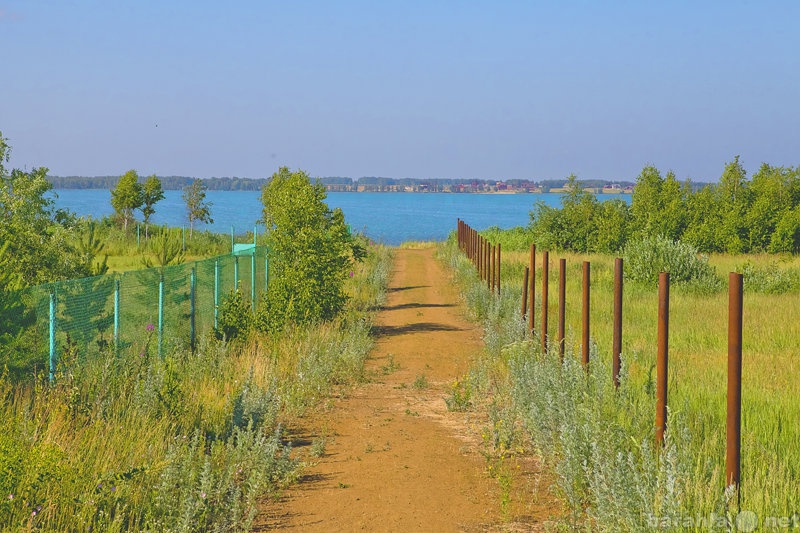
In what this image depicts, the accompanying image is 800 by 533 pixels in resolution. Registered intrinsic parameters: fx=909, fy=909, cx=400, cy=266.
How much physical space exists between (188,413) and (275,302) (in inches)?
306

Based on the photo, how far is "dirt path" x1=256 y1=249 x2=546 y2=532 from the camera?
7.01m

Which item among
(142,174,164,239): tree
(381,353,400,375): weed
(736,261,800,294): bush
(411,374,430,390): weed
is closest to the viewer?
(411,374,430,390): weed

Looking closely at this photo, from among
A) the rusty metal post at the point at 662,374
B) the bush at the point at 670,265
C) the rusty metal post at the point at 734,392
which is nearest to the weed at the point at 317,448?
the rusty metal post at the point at 662,374

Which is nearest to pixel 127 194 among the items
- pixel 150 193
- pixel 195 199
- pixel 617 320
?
pixel 150 193

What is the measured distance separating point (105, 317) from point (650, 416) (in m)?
7.08

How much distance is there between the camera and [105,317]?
1154 centimetres

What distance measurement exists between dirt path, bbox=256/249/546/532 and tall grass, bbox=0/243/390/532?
0.39 meters

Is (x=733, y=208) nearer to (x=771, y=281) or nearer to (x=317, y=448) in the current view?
(x=771, y=281)

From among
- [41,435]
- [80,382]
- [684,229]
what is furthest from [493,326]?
[684,229]

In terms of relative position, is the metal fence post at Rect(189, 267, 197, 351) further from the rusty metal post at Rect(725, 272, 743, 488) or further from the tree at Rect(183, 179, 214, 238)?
the tree at Rect(183, 179, 214, 238)

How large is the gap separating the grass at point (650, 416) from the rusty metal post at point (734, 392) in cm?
11

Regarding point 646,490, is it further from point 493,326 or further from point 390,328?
point 390,328

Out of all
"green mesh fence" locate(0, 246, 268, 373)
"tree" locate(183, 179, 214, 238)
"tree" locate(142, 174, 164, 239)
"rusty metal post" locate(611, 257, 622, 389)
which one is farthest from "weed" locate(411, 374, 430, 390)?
"tree" locate(183, 179, 214, 238)

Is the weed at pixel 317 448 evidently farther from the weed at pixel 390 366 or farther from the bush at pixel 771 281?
the bush at pixel 771 281
